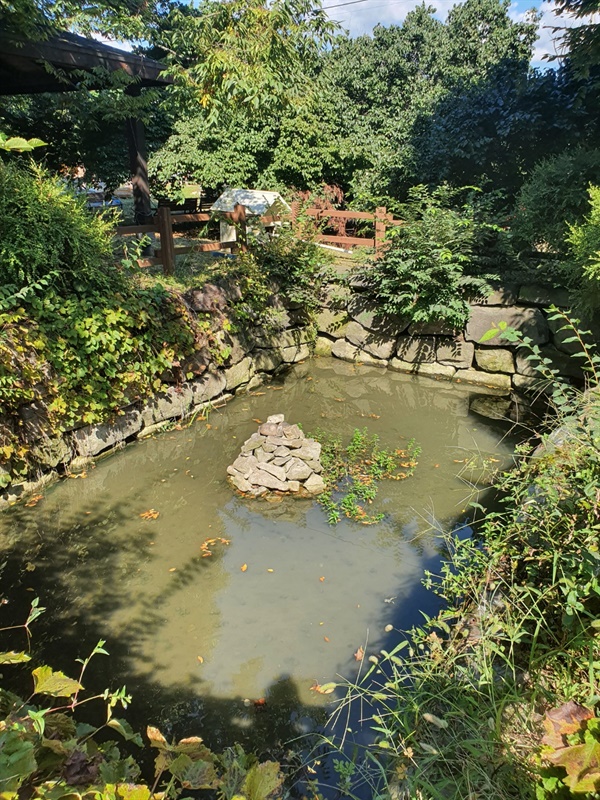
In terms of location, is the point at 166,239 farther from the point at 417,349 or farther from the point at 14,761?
the point at 14,761

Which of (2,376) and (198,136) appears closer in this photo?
(2,376)

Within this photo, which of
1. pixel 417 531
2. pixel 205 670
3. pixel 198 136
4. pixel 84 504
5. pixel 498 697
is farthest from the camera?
pixel 198 136

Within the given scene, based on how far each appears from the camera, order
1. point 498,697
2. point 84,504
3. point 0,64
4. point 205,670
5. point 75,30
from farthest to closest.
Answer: point 75,30, point 0,64, point 84,504, point 205,670, point 498,697

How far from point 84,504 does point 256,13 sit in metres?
5.94

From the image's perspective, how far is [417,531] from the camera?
13.5 feet

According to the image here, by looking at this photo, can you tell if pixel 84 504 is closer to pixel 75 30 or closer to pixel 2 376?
pixel 2 376

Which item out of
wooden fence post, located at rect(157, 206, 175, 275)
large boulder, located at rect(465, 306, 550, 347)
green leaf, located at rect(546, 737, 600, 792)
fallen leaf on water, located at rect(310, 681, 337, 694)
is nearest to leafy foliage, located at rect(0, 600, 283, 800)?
green leaf, located at rect(546, 737, 600, 792)

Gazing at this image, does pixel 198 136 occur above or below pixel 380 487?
above

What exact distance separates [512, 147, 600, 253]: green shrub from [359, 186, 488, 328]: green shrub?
0.71 meters

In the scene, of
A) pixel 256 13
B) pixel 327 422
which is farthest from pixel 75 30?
pixel 327 422

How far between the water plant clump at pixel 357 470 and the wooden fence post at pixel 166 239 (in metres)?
3.17

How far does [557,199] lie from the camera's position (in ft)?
22.6

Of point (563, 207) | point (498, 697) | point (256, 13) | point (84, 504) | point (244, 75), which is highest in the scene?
point (256, 13)

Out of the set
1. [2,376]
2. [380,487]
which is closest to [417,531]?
[380,487]
